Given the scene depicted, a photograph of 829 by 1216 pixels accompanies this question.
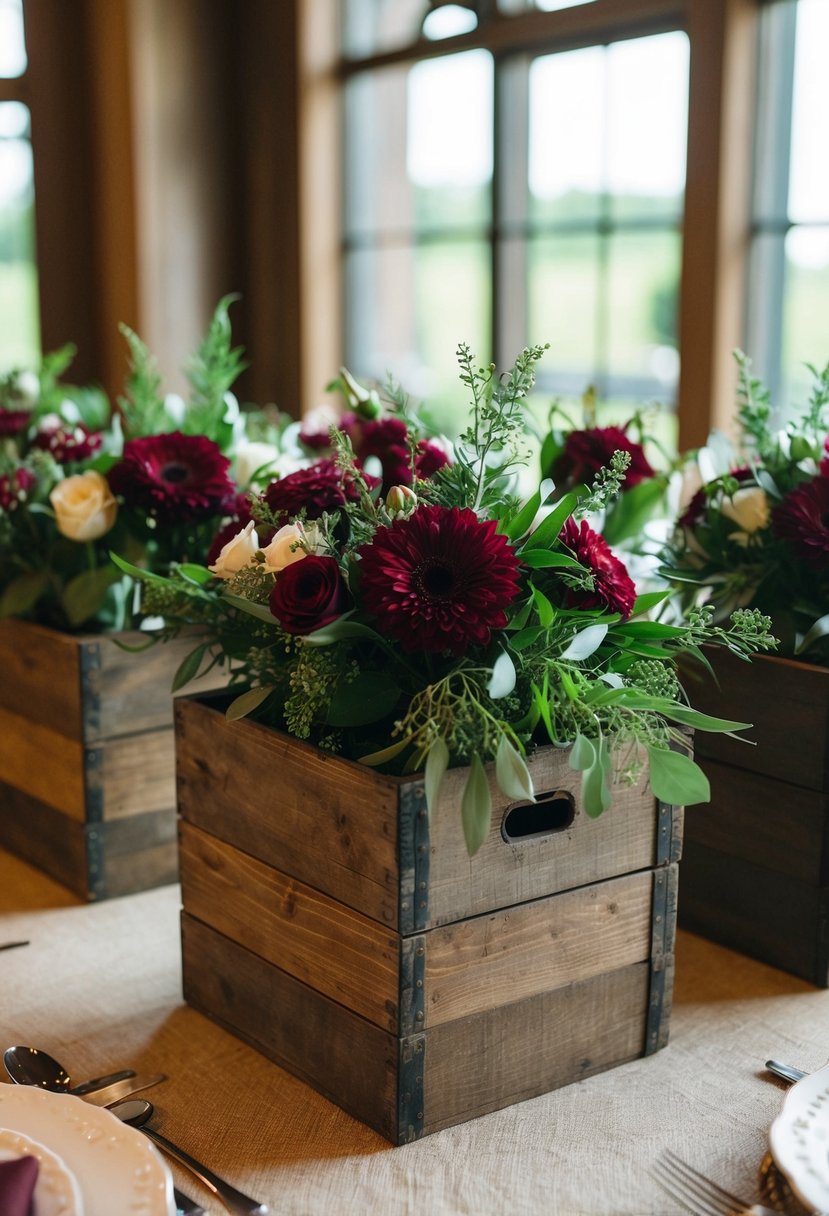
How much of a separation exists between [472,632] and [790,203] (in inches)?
62.4

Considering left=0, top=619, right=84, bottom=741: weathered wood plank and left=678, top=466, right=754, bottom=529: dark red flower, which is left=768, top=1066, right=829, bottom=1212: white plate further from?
left=0, top=619, right=84, bottom=741: weathered wood plank

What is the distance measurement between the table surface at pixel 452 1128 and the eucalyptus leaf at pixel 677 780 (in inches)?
9.8

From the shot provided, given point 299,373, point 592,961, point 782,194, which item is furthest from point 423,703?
point 299,373

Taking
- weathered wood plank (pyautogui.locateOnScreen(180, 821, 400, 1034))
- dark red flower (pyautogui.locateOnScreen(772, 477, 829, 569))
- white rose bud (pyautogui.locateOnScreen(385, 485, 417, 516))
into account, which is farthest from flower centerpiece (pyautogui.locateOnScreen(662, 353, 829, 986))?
weathered wood plank (pyautogui.locateOnScreen(180, 821, 400, 1034))

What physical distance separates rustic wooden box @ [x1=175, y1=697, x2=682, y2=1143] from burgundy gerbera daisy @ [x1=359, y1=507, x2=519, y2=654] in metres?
0.11

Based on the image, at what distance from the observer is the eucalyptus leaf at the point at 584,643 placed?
95cm

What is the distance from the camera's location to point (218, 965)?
1.13m

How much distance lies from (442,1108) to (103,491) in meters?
0.75

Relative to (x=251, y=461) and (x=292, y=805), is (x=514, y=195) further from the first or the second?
(x=292, y=805)

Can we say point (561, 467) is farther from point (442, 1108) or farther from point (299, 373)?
point (299, 373)

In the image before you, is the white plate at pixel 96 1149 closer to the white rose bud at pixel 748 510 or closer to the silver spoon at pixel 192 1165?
the silver spoon at pixel 192 1165

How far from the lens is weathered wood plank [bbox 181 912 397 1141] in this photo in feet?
3.14

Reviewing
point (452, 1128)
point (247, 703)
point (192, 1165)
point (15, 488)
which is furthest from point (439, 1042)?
point (15, 488)

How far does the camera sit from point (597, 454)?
1.36 m
